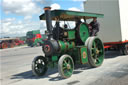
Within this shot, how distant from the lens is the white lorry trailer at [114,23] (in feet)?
29.1

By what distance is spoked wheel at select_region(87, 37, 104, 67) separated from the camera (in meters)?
6.64

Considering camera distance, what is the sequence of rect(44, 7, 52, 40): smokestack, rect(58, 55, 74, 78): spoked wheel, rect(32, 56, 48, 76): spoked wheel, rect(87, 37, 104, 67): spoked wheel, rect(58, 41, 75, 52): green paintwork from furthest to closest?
rect(87, 37, 104, 67): spoked wheel → rect(32, 56, 48, 76): spoked wheel → rect(58, 41, 75, 52): green paintwork → rect(44, 7, 52, 40): smokestack → rect(58, 55, 74, 78): spoked wheel

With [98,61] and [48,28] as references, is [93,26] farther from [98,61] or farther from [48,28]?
[48,28]

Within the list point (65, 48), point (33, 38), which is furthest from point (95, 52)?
point (33, 38)

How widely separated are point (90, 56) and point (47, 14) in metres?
2.22

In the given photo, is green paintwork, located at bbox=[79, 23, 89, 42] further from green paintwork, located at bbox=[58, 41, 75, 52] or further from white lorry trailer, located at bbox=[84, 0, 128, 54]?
white lorry trailer, located at bbox=[84, 0, 128, 54]

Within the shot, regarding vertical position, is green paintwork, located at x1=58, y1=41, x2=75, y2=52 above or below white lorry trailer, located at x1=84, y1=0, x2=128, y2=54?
below

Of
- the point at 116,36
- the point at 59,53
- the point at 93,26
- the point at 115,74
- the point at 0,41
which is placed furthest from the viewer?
the point at 0,41

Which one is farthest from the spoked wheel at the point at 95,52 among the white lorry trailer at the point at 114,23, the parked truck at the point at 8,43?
the parked truck at the point at 8,43

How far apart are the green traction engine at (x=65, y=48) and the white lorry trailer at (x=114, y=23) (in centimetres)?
209

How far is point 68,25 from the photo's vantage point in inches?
277

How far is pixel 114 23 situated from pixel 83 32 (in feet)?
8.99

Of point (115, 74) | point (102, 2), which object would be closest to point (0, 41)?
point (102, 2)

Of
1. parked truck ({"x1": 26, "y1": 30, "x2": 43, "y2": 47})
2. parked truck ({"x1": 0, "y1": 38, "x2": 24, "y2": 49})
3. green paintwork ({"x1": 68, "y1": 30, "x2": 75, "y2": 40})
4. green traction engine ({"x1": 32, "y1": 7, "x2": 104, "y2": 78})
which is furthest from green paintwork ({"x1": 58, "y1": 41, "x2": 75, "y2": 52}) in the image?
parked truck ({"x1": 0, "y1": 38, "x2": 24, "y2": 49})
